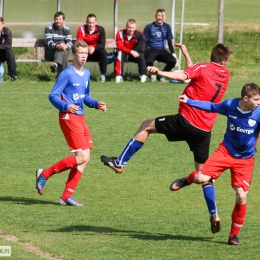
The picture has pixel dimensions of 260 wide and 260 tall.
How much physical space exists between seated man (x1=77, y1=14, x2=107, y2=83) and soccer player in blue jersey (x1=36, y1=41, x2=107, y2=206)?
8423 millimetres

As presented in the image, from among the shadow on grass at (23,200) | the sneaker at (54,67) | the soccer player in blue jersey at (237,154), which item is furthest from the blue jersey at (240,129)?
the sneaker at (54,67)

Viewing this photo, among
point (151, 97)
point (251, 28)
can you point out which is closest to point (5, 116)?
point (151, 97)

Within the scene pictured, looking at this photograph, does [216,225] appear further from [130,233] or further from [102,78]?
[102,78]

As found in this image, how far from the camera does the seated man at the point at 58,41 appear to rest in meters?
17.7

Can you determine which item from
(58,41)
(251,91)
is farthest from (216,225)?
(58,41)

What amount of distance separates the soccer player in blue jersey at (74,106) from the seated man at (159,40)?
8.99 m

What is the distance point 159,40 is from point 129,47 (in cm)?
84

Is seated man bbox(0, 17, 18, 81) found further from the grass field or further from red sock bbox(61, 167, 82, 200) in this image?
red sock bbox(61, 167, 82, 200)

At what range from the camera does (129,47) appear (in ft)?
60.4

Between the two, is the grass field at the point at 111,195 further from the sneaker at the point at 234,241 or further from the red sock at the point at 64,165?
the red sock at the point at 64,165

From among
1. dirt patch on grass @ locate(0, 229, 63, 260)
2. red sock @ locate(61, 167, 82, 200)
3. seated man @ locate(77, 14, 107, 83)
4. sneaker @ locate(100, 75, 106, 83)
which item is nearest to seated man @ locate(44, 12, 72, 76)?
seated man @ locate(77, 14, 107, 83)

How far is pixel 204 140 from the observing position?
948 cm

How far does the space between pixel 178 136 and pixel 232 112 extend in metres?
1.53

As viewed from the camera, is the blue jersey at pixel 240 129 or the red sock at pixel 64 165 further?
the red sock at pixel 64 165
